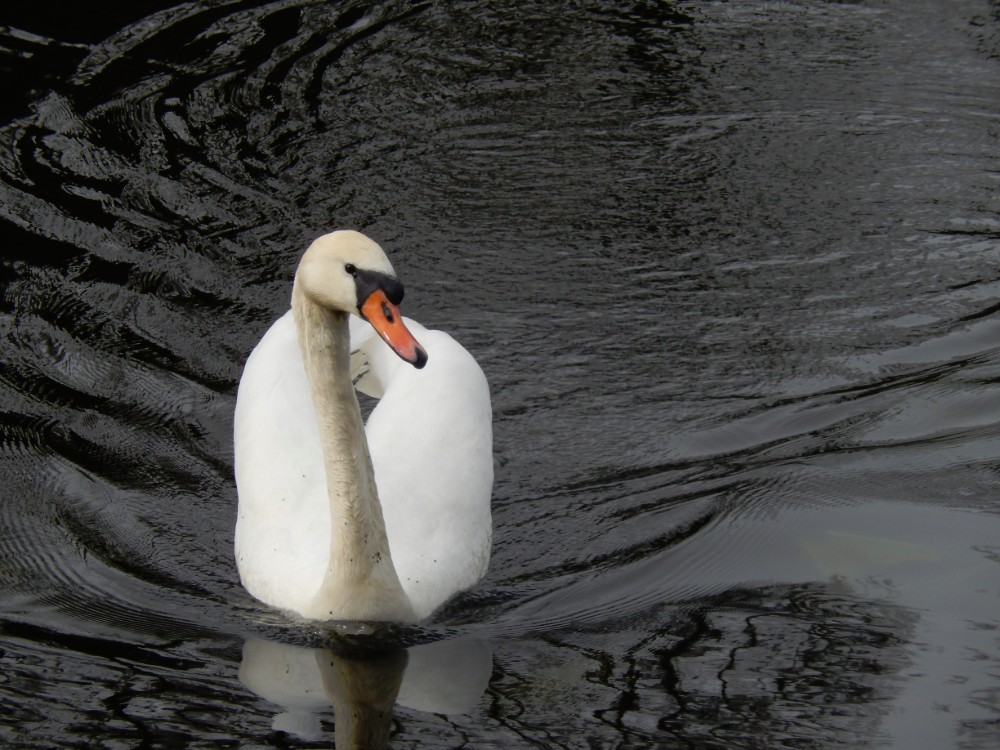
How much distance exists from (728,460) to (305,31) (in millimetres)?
6402

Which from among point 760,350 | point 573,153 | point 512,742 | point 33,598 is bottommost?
point 512,742

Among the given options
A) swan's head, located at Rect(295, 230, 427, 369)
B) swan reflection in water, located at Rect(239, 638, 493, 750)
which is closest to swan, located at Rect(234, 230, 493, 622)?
swan's head, located at Rect(295, 230, 427, 369)

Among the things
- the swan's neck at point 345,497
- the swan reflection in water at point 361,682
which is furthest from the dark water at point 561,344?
the swan's neck at point 345,497

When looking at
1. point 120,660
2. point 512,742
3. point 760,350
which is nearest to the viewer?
point 512,742

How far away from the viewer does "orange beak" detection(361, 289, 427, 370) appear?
490cm

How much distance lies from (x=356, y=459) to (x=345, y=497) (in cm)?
14

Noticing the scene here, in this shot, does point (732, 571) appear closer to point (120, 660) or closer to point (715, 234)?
point (120, 660)

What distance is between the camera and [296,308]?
211 inches

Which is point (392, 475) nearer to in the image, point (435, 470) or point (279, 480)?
point (435, 470)

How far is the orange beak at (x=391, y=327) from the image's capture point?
4898 millimetres

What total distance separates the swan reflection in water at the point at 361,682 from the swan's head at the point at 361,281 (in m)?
1.26

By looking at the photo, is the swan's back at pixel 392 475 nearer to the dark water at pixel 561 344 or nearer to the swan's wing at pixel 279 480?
the swan's wing at pixel 279 480

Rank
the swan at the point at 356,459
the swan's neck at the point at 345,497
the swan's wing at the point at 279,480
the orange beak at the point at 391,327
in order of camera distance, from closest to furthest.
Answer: the orange beak at the point at 391,327 → the swan at the point at 356,459 → the swan's neck at the point at 345,497 → the swan's wing at the point at 279,480

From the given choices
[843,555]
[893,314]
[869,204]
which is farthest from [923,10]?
[843,555]
